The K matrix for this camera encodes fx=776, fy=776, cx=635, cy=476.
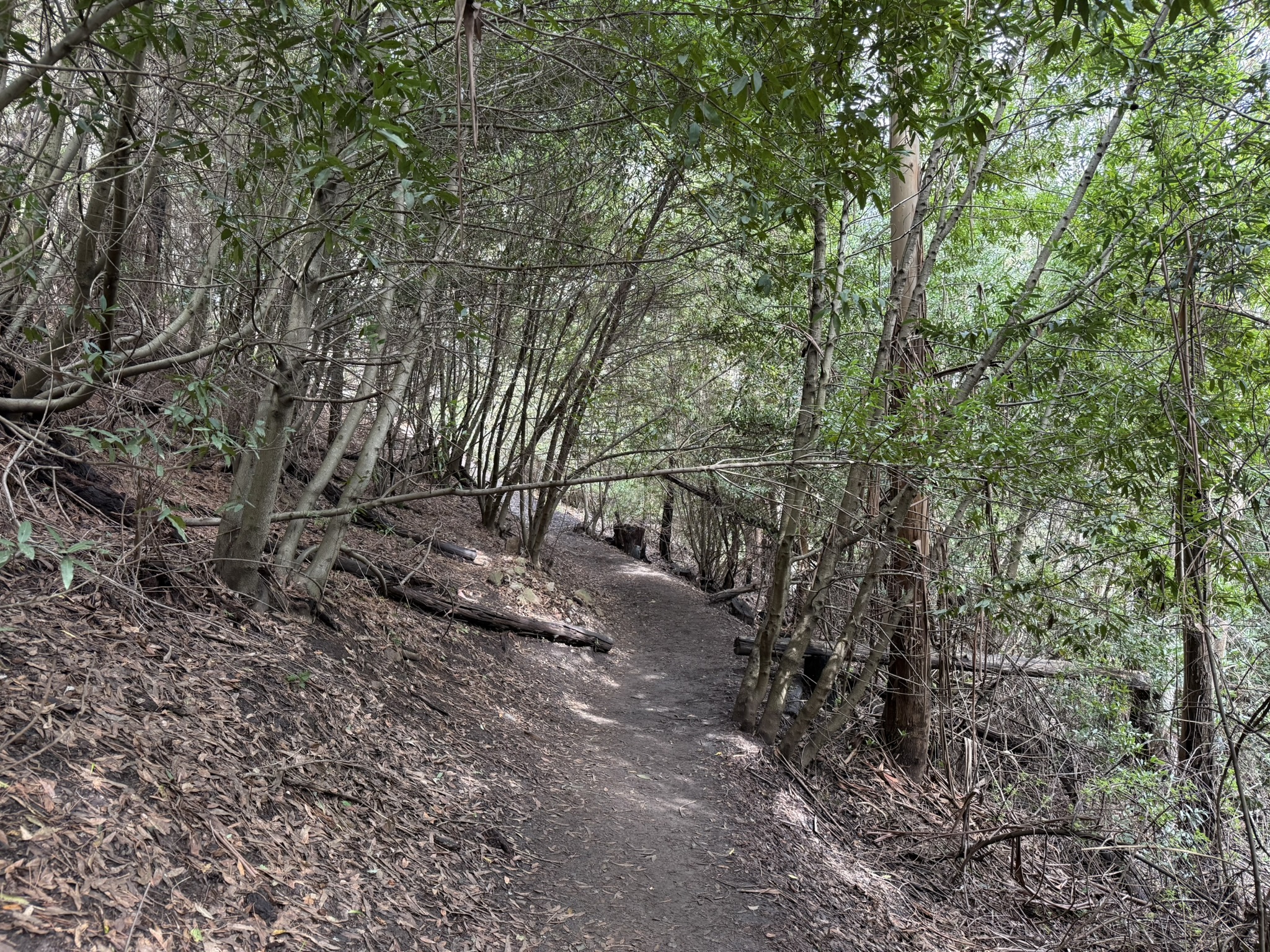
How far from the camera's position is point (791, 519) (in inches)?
293

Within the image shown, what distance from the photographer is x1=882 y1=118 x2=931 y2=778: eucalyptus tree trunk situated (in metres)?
6.76

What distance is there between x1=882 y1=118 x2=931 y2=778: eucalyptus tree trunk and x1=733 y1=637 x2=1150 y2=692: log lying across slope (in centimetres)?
27

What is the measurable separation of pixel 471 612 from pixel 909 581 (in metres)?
4.59

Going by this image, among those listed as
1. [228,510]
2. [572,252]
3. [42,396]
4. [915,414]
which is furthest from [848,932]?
[572,252]

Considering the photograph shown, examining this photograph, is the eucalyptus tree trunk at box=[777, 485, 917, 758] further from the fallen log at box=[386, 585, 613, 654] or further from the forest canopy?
the fallen log at box=[386, 585, 613, 654]

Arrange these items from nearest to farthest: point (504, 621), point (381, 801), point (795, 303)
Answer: point (381, 801) → point (795, 303) → point (504, 621)

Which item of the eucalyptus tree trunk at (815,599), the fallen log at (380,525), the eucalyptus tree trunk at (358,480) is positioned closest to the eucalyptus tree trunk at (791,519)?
the eucalyptus tree trunk at (815,599)

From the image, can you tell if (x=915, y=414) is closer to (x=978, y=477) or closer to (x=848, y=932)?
(x=978, y=477)

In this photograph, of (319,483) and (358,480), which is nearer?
(319,483)

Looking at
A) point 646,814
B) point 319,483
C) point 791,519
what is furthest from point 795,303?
point 646,814

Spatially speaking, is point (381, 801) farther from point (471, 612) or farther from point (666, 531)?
point (666, 531)

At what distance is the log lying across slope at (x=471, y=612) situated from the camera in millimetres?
7723

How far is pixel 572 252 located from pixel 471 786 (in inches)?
214

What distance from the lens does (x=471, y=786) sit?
17.0 feet
